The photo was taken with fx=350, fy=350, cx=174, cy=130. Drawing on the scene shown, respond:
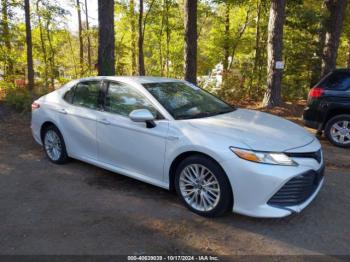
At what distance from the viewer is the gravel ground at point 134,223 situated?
11.1 ft

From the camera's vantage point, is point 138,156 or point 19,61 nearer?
point 138,156

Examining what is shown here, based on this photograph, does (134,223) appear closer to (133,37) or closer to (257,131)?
(257,131)

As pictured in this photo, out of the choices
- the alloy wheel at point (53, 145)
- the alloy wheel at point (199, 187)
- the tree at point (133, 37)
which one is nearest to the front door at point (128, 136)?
the alloy wheel at point (199, 187)

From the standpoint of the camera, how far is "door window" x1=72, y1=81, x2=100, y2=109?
515cm

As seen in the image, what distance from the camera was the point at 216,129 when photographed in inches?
155

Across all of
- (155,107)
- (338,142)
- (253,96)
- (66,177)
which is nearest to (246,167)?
(155,107)

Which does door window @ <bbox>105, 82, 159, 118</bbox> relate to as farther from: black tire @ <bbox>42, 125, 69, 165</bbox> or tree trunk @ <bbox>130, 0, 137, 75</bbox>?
tree trunk @ <bbox>130, 0, 137, 75</bbox>

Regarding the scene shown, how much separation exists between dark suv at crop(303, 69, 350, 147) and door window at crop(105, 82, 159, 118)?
405 cm

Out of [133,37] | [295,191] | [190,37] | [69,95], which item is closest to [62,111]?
[69,95]

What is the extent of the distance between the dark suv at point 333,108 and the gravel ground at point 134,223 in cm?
184

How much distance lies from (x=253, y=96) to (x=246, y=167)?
10467 millimetres

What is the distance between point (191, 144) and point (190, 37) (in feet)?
25.1

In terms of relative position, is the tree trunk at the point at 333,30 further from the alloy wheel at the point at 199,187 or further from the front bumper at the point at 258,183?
the alloy wheel at the point at 199,187

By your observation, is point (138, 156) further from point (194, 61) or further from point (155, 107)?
point (194, 61)
